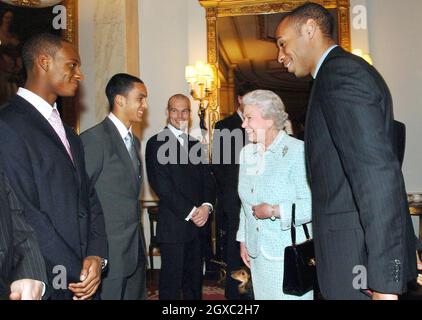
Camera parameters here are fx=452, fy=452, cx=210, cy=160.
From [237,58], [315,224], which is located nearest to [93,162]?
[315,224]

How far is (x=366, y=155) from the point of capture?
1451 mm

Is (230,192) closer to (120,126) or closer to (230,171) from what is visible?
(230,171)

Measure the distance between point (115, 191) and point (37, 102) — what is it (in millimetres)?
824

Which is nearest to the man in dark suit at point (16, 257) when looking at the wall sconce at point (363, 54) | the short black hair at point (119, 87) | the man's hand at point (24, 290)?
the man's hand at point (24, 290)

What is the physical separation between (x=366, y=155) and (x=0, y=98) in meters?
5.19

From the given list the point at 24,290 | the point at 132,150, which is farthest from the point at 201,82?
the point at 24,290

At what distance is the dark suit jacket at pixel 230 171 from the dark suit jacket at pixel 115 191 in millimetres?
1491

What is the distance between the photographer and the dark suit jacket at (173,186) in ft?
12.6

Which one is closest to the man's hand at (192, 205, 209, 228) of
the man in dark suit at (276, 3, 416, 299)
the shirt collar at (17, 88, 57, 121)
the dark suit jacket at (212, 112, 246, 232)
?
the dark suit jacket at (212, 112, 246, 232)

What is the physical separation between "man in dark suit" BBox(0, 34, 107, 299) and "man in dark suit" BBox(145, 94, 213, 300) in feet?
4.74

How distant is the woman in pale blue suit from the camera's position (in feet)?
8.11

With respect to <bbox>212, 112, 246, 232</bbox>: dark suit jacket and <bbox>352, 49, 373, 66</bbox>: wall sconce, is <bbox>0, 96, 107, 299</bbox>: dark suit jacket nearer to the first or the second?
<bbox>212, 112, 246, 232</bbox>: dark suit jacket
